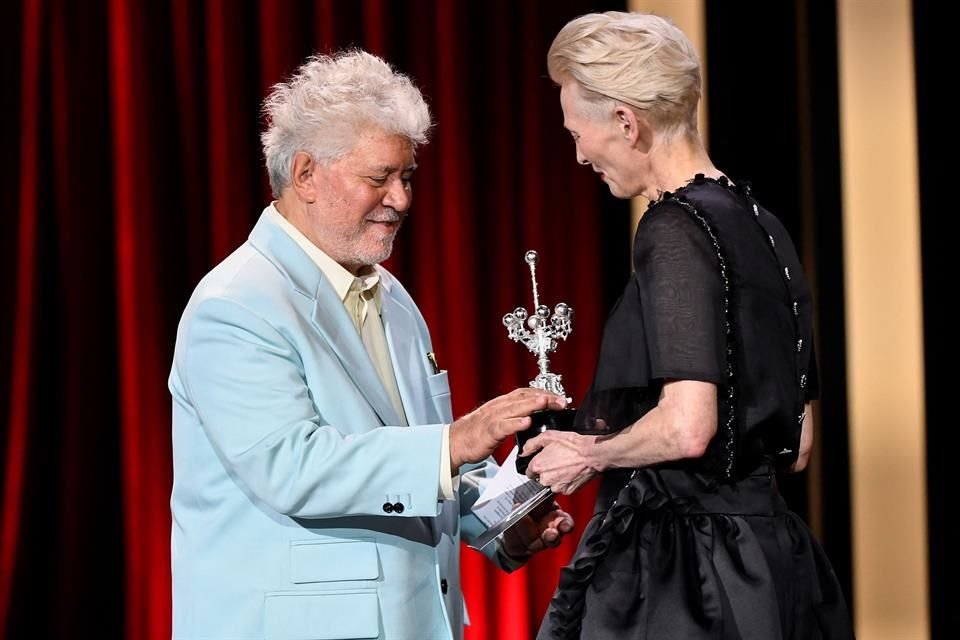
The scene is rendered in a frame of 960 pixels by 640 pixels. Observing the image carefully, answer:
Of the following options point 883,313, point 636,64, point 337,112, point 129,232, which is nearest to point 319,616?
point 337,112

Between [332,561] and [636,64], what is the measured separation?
92 centimetres

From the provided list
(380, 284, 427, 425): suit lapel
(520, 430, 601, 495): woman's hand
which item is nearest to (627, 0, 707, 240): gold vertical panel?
(380, 284, 427, 425): suit lapel

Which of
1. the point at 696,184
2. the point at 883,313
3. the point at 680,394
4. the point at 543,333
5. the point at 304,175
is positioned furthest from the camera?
the point at 883,313

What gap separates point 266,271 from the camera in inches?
78.1

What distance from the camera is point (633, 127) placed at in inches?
69.3

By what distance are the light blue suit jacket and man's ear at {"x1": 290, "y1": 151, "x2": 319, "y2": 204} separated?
0.09 m

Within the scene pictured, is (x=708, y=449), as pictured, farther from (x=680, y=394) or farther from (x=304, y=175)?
(x=304, y=175)

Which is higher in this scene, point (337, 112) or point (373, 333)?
point (337, 112)

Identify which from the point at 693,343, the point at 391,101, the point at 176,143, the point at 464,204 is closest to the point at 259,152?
the point at 176,143

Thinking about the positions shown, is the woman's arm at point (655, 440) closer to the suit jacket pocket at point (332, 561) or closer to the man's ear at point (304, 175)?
the suit jacket pocket at point (332, 561)

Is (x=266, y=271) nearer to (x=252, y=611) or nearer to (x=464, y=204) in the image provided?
(x=252, y=611)

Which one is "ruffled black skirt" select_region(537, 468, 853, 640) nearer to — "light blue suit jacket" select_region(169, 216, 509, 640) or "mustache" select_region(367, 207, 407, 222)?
"light blue suit jacket" select_region(169, 216, 509, 640)

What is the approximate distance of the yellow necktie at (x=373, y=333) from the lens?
213 centimetres

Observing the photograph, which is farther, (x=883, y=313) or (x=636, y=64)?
(x=883, y=313)
